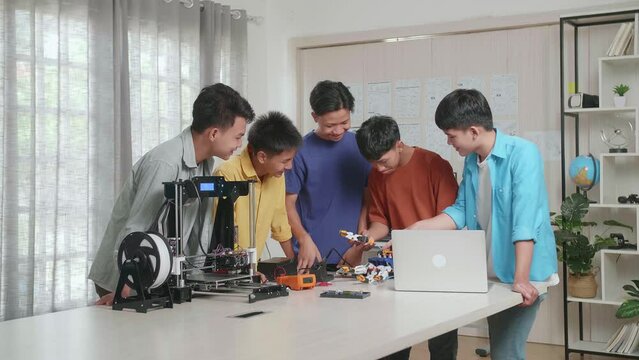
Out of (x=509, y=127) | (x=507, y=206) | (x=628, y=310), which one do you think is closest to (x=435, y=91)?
(x=509, y=127)

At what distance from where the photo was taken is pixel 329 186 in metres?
3.50

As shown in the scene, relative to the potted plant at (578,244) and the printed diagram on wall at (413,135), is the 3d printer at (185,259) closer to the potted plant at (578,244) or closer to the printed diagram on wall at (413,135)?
the potted plant at (578,244)

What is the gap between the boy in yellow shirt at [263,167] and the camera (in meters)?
2.90

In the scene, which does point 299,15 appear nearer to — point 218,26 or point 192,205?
point 218,26

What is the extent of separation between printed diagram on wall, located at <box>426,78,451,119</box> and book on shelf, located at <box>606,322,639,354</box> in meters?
2.01

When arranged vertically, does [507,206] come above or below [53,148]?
below

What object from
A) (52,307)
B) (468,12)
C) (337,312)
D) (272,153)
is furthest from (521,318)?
(468,12)

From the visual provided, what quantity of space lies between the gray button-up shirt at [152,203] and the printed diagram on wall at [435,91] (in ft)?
10.6

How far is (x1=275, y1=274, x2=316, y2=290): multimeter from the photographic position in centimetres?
284

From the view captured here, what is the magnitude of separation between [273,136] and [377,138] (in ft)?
1.56

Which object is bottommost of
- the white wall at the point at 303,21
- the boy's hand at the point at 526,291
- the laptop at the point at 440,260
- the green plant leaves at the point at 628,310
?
the green plant leaves at the point at 628,310

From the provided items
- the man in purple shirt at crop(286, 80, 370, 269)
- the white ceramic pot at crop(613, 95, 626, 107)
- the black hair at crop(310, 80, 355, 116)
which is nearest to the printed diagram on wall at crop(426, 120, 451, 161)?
the white ceramic pot at crop(613, 95, 626, 107)

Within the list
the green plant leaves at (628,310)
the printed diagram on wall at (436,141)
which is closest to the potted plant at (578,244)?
the green plant leaves at (628,310)

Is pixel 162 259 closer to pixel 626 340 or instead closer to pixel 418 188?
pixel 418 188
